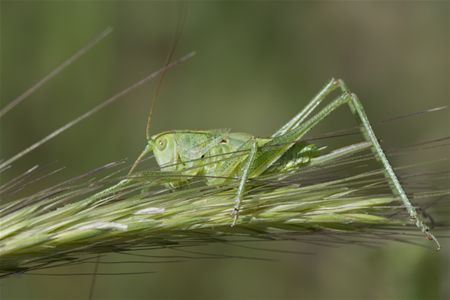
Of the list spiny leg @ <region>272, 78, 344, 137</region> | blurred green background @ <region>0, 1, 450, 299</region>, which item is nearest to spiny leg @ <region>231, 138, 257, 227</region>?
spiny leg @ <region>272, 78, 344, 137</region>

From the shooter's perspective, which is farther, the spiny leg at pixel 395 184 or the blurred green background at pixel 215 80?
the blurred green background at pixel 215 80

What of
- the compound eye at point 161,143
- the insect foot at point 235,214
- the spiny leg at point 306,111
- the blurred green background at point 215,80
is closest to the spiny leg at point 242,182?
the insect foot at point 235,214

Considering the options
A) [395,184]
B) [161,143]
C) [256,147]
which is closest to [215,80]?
[161,143]

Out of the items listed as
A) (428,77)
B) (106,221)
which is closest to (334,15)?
(428,77)

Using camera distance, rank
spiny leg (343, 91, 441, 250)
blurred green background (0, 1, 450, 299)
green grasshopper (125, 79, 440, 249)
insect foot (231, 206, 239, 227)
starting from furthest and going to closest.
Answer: blurred green background (0, 1, 450, 299) < green grasshopper (125, 79, 440, 249) < spiny leg (343, 91, 441, 250) < insect foot (231, 206, 239, 227)

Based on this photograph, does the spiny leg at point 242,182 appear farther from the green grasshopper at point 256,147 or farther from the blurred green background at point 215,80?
the blurred green background at point 215,80

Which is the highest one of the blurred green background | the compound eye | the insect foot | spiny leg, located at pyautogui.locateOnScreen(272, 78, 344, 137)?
the blurred green background

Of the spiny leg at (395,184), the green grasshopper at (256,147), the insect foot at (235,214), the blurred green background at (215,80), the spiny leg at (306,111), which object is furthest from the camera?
the blurred green background at (215,80)

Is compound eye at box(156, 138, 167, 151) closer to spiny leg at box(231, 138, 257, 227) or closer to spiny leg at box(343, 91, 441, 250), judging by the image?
spiny leg at box(231, 138, 257, 227)

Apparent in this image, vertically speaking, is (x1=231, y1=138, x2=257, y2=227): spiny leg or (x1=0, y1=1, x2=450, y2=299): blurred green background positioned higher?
(x1=0, y1=1, x2=450, y2=299): blurred green background
